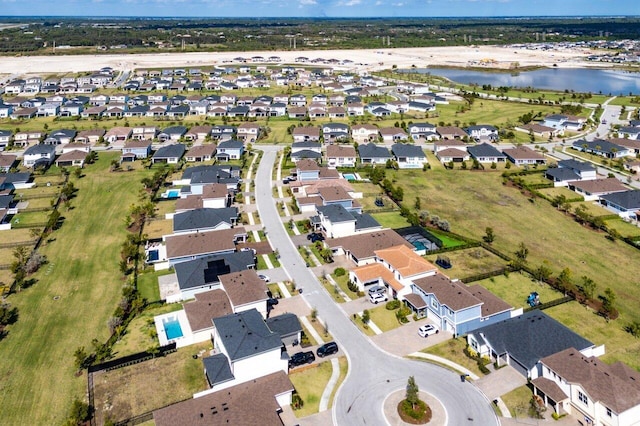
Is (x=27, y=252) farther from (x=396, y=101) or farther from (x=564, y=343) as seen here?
(x=396, y=101)

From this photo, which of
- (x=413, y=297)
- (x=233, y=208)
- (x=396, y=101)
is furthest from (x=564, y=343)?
(x=396, y=101)

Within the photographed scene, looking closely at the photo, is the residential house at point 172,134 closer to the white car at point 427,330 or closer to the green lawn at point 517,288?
the green lawn at point 517,288

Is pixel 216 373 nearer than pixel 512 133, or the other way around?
pixel 216 373

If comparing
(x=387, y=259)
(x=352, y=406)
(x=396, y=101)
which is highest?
(x=396, y=101)

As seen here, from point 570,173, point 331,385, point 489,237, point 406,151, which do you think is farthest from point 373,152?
point 331,385

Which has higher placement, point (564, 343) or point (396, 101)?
point (396, 101)

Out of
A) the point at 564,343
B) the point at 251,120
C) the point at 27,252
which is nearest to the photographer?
the point at 564,343

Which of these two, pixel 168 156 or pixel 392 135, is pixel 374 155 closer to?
pixel 392 135

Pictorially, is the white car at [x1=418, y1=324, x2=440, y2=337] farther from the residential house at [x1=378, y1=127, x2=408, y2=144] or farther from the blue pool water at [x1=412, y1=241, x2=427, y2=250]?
the residential house at [x1=378, y1=127, x2=408, y2=144]
